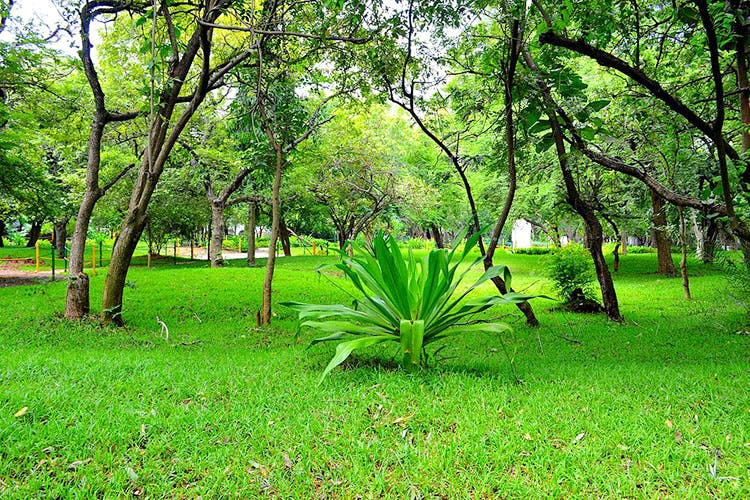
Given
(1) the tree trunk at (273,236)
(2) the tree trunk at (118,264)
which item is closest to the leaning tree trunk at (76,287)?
(2) the tree trunk at (118,264)

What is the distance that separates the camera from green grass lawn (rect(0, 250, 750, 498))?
1835 mm

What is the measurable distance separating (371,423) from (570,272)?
6.24m

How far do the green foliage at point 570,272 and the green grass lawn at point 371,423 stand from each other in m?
3.24

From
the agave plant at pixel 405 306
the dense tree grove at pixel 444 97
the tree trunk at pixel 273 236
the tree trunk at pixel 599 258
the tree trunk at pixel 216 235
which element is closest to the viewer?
the agave plant at pixel 405 306

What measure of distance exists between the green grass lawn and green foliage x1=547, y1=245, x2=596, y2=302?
3.24 metres

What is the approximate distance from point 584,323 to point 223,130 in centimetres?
1210

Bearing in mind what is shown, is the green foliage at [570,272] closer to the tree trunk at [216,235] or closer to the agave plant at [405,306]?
the agave plant at [405,306]

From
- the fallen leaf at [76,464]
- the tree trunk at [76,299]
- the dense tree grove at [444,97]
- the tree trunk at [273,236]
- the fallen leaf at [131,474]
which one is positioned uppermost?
the dense tree grove at [444,97]

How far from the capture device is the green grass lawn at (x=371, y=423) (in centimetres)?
183

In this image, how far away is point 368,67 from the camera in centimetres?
573

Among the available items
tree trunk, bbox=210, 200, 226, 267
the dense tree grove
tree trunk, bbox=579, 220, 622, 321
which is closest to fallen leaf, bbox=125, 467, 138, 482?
the dense tree grove

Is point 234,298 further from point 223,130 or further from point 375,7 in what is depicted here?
point 223,130

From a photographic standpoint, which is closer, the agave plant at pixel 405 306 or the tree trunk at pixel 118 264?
the agave plant at pixel 405 306

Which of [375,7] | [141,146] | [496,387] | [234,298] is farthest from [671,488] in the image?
[141,146]
